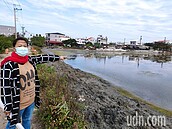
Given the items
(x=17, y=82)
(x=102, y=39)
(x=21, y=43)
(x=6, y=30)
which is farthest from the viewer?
(x=102, y=39)

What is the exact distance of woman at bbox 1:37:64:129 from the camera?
2.25 meters

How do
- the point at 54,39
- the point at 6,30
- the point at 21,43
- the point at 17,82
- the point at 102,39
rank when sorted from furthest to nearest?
the point at 102,39 → the point at 54,39 → the point at 6,30 → the point at 21,43 → the point at 17,82

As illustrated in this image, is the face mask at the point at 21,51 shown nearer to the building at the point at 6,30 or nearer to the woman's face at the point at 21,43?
the woman's face at the point at 21,43

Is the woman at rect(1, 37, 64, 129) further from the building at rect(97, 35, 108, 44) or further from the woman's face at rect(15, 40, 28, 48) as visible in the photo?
the building at rect(97, 35, 108, 44)

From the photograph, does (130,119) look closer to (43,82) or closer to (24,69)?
(43,82)

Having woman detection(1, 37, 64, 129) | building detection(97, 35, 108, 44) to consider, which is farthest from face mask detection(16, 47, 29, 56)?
building detection(97, 35, 108, 44)

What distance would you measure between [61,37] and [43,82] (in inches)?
3467

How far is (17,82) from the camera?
2.30 metres

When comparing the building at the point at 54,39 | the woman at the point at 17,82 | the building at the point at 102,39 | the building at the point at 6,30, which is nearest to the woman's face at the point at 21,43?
the woman at the point at 17,82

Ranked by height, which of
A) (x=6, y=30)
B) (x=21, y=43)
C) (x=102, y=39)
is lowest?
(x=21, y=43)

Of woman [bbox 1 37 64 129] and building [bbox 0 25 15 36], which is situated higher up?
building [bbox 0 25 15 36]

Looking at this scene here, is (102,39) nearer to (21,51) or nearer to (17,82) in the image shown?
(21,51)

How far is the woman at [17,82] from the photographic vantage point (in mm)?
2246

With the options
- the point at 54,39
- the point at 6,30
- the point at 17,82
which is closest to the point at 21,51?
the point at 17,82
